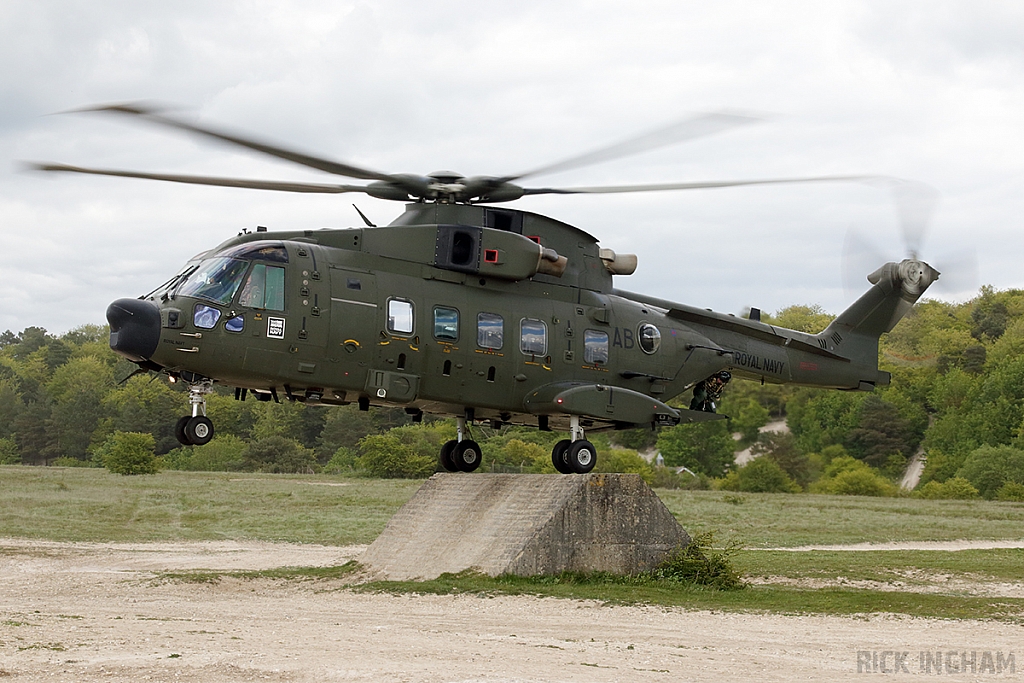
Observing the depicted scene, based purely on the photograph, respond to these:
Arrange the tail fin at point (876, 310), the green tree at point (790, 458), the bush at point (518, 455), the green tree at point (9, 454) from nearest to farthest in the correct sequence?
the tail fin at point (876, 310) → the bush at point (518, 455) → the green tree at point (790, 458) → the green tree at point (9, 454)

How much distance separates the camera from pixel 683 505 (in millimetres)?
45062

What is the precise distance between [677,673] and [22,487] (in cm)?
3723

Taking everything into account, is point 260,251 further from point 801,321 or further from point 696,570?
point 801,321

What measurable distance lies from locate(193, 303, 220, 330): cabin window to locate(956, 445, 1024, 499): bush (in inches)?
1913

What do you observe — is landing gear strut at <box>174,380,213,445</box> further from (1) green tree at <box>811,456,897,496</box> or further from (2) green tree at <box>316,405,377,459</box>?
(2) green tree at <box>316,405,377,459</box>

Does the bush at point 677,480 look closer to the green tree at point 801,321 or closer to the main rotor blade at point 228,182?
the green tree at point 801,321

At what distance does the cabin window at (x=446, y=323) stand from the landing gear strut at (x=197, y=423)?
3.69 meters

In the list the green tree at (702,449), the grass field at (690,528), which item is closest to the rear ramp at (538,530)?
the grass field at (690,528)

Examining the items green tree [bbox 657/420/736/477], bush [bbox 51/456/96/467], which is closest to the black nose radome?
green tree [bbox 657/420/736/477]

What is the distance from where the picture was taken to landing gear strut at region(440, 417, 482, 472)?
73.6 feet

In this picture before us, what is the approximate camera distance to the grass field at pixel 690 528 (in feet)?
64.4

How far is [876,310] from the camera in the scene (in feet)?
77.5

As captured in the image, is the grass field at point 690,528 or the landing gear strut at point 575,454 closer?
the grass field at point 690,528

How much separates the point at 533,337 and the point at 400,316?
254 centimetres
